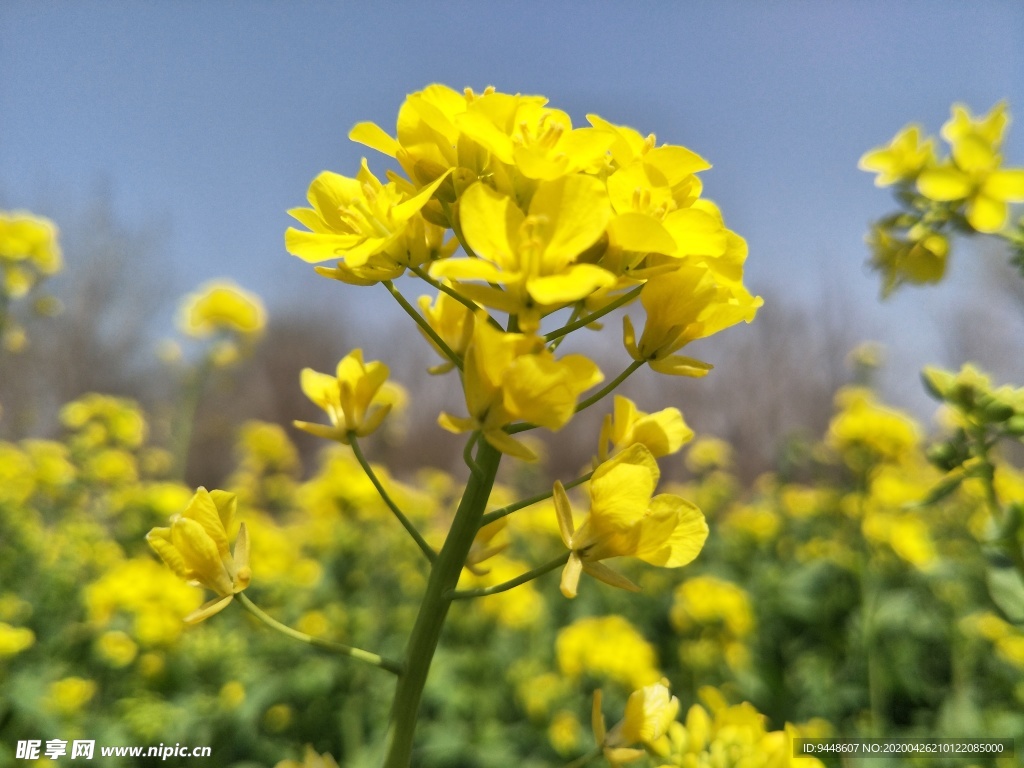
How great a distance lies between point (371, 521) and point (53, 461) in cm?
215

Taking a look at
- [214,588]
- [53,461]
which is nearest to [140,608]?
[53,461]

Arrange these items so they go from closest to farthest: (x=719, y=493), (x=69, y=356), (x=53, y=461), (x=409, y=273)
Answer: (x=409, y=273), (x=53, y=461), (x=719, y=493), (x=69, y=356)

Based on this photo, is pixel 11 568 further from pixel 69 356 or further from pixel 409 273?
pixel 69 356

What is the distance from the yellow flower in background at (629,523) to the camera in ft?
2.54

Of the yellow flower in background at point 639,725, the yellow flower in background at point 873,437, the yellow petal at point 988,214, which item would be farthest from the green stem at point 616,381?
the yellow flower in background at point 873,437

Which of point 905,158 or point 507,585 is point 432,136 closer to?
point 507,585

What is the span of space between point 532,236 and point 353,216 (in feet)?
0.92

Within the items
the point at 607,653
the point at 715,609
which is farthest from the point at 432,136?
the point at 715,609

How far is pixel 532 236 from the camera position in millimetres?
753

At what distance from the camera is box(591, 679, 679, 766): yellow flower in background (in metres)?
0.90

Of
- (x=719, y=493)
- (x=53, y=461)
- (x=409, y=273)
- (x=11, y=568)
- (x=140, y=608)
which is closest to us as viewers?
(x=409, y=273)

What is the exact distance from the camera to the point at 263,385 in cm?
2005

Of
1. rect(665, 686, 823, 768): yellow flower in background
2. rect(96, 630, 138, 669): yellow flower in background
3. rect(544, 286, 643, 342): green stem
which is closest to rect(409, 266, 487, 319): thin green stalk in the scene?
rect(544, 286, 643, 342): green stem

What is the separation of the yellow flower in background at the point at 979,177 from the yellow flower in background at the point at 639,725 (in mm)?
1108
